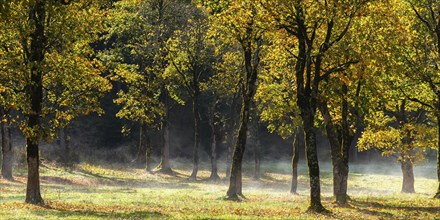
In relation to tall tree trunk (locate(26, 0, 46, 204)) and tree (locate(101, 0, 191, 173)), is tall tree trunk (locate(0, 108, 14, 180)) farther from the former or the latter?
tall tree trunk (locate(26, 0, 46, 204))

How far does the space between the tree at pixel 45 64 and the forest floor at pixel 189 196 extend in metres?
3.79

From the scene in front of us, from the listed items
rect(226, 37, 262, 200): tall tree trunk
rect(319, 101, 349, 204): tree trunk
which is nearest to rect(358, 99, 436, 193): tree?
rect(319, 101, 349, 204): tree trunk

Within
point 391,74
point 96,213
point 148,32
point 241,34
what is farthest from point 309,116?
point 148,32

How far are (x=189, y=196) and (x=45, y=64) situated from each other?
55.5ft

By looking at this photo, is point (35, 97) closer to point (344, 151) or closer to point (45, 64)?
point (45, 64)

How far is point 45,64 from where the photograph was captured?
27656 mm

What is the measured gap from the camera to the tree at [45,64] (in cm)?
2773

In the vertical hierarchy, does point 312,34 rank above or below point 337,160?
above

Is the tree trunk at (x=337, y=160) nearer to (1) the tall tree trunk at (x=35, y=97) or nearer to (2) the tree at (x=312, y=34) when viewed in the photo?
(2) the tree at (x=312, y=34)

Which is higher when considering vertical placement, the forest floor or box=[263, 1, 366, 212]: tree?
box=[263, 1, 366, 212]: tree

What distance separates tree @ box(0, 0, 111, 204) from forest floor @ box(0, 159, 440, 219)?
3794mm

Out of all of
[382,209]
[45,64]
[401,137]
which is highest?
[45,64]

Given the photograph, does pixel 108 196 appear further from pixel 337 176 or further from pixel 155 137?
pixel 155 137

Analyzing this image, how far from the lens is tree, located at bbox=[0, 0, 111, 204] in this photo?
91.0 feet
